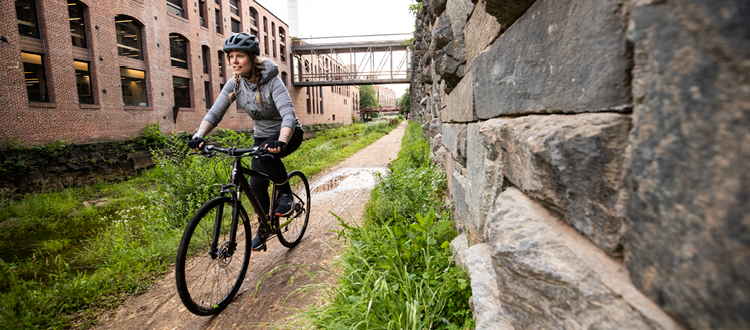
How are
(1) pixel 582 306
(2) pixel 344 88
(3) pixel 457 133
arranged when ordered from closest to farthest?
(1) pixel 582 306
(3) pixel 457 133
(2) pixel 344 88

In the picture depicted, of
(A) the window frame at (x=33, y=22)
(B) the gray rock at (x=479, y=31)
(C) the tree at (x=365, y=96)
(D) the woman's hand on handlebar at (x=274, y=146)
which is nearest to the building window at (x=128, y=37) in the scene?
(A) the window frame at (x=33, y=22)

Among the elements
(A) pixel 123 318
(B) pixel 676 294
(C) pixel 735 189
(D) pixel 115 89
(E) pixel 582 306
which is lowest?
(A) pixel 123 318

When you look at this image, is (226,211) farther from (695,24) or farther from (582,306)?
(695,24)

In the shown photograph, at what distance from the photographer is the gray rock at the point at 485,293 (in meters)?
1.26

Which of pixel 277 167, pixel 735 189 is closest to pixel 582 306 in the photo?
pixel 735 189

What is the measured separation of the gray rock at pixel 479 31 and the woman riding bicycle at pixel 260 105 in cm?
170

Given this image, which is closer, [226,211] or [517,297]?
[517,297]

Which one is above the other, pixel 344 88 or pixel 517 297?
pixel 344 88

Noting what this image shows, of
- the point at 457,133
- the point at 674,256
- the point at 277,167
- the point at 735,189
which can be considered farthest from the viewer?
the point at 277,167

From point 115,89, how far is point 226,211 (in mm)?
15215

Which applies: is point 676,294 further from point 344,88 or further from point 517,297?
point 344,88

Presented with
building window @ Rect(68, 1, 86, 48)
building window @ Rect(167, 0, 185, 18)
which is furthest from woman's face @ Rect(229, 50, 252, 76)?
building window @ Rect(167, 0, 185, 18)

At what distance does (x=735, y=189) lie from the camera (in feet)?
1.51

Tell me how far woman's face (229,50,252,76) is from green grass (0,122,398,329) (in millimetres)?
936
